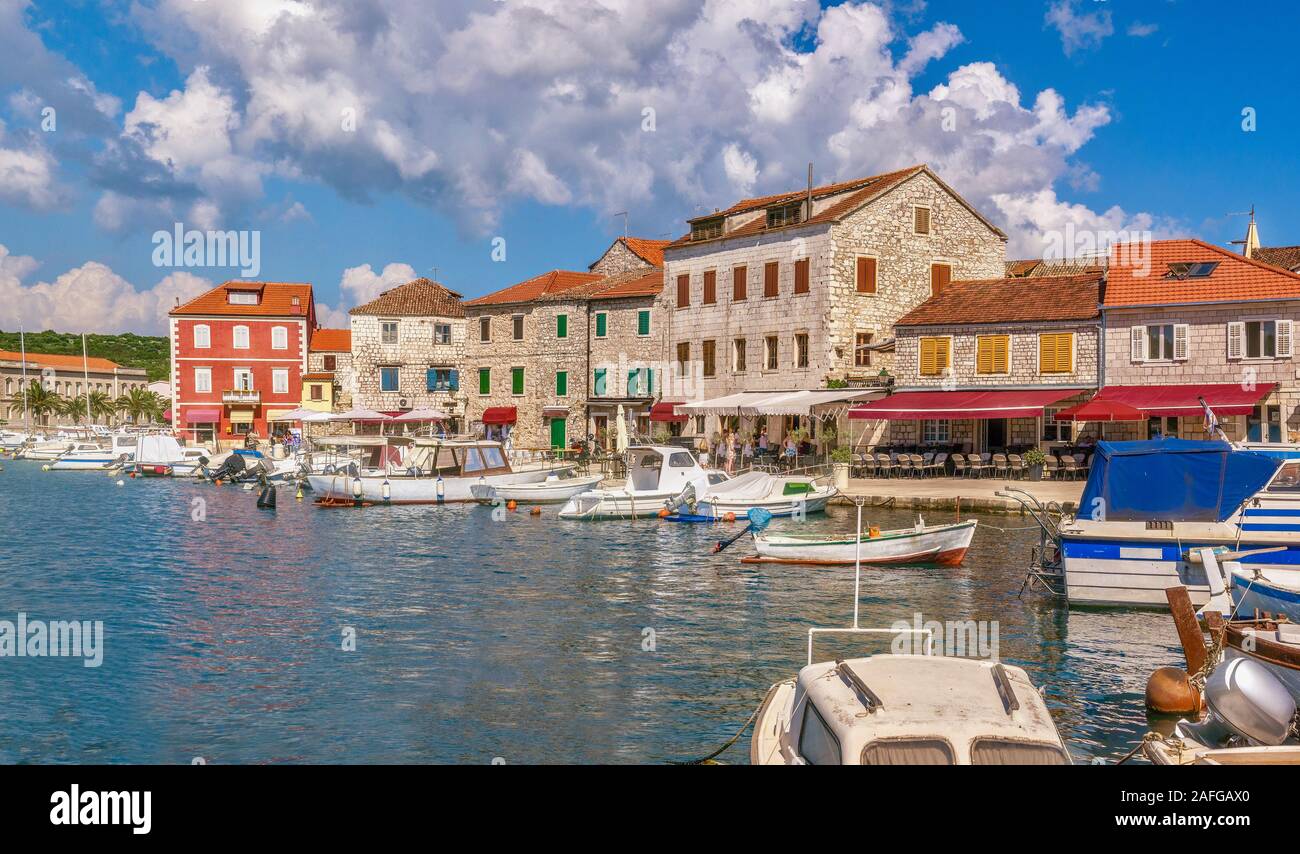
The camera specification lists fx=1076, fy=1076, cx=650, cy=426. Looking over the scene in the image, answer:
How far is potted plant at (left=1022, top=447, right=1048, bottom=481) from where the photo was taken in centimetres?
3378

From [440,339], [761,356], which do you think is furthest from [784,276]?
[440,339]

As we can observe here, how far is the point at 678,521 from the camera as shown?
30172 millimetres

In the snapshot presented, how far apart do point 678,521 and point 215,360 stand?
1850 inches

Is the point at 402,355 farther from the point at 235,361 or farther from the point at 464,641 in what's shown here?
the point at 464,641

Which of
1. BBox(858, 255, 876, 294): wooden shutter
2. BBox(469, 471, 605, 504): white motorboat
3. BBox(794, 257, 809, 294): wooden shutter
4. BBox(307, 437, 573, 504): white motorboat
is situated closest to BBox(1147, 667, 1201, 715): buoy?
BBox(469, 471, 605, 504): white motorboat

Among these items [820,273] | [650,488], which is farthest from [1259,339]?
[650,488]

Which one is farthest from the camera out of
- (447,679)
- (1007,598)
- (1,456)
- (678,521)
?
(1,456)

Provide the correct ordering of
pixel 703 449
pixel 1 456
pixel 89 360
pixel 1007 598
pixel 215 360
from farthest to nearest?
pixel 89 360 → pixel 1 456 → pixel 215 360 → pixel 703 449 → pixel 1007 598

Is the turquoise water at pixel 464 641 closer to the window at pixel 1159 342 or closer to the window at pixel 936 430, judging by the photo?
the window at pixel 1159 342

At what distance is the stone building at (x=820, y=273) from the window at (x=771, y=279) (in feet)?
0.14

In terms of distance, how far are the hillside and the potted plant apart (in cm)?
14278

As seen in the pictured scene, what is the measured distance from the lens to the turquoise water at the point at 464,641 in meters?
11.5

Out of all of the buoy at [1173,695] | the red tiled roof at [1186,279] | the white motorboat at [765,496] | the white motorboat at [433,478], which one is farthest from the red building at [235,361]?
the buoy at [1173,695]
